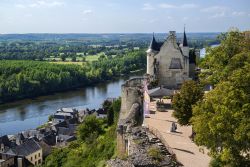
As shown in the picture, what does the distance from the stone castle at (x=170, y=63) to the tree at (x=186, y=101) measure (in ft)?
41.4

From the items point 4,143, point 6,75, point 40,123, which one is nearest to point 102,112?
point 40,123

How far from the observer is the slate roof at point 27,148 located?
36725mm

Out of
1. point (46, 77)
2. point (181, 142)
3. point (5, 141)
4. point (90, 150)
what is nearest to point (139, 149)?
point (181, 142)

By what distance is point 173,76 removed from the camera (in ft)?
104

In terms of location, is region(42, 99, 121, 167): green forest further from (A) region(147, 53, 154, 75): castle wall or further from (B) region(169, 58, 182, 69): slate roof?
(B) region(169, 58, 182, 69): slate roof

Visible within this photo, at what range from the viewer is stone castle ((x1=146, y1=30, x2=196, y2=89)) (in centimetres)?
3119

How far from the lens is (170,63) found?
1240 inches

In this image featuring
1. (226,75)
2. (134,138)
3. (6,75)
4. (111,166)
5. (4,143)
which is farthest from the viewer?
(6,75)

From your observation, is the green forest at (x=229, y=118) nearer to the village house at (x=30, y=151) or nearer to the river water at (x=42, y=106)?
the village house at (x=30, y=151)

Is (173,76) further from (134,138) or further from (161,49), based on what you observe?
(134,138)

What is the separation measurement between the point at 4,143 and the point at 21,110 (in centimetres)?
2060

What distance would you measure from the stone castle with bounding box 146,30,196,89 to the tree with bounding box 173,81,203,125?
12629mm

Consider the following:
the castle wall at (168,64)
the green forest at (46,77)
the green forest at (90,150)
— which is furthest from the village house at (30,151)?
the green forest at (46,77)

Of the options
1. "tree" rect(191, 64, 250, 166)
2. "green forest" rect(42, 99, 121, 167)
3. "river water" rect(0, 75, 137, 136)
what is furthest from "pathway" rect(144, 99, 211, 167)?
"river water" rect(0, 75, 137, 136)
